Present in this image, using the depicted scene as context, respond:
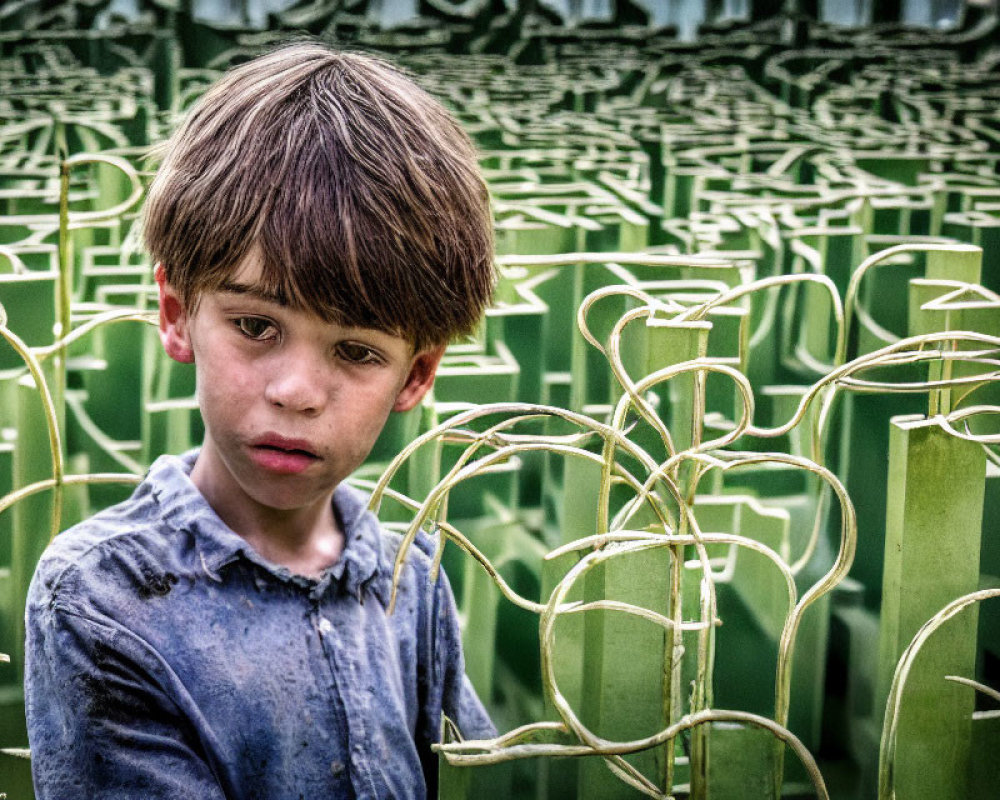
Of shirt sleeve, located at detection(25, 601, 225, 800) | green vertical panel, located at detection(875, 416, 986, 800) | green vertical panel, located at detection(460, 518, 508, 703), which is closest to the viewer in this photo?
shirt sleeve, located at detection(25, 601, 225, 800)

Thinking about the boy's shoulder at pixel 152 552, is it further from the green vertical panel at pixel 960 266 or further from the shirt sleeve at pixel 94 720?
the green vertical panel at pixel 960 266

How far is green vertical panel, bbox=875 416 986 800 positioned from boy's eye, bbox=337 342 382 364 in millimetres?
237

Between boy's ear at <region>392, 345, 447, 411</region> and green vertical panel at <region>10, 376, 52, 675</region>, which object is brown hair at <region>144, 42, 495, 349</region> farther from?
green vertical panel at <region>10, 376, 52, 675</region>

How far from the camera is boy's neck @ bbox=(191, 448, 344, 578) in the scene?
0.57 m

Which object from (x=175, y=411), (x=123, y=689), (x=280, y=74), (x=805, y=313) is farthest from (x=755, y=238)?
(x=123, y=689)

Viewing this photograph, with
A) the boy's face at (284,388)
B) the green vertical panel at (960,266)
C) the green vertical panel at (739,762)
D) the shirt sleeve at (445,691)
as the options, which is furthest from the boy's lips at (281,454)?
the green vertical panel at (960,266)

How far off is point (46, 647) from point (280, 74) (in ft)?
0.79

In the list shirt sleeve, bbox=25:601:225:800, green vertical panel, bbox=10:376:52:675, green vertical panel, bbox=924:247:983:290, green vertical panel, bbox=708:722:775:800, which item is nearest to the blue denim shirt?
shirt sleeve, bbox=25:601:225:800

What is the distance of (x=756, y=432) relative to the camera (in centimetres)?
60

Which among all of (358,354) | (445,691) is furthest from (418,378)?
(445,691)

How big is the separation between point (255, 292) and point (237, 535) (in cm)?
10

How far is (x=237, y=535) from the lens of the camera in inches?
22.1

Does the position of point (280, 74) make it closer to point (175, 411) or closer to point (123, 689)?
point (123, 689)

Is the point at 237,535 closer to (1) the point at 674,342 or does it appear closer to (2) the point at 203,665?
(2) the point at 203,665
